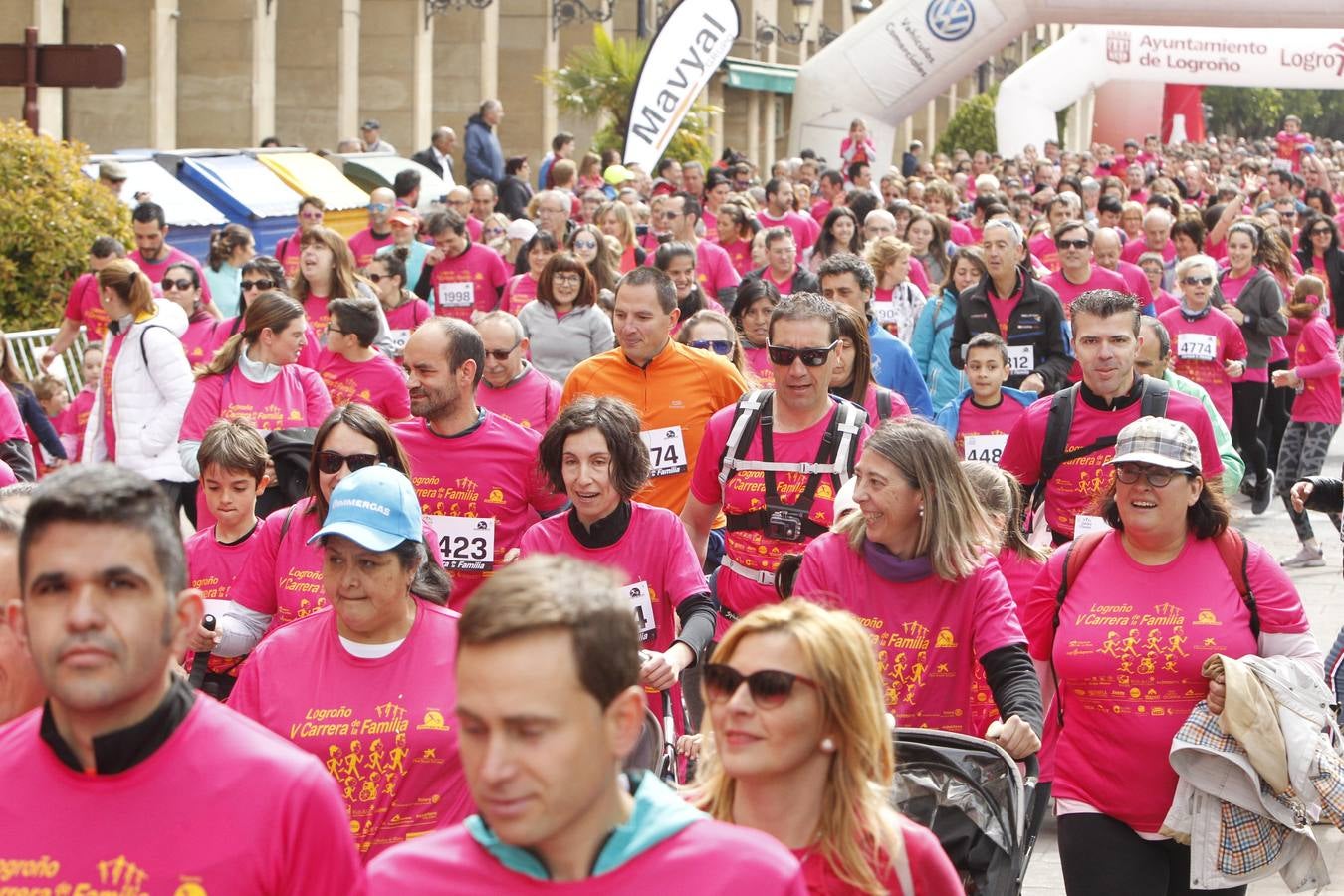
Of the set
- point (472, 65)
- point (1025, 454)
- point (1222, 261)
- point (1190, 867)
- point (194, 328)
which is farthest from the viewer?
point (472, 65)

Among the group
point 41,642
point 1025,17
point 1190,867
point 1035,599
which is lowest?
point 1190,867

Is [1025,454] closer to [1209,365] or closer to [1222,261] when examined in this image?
[1209,365]

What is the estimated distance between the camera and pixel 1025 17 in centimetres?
2969

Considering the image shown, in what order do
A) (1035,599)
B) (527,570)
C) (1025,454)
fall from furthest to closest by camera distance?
(1025,454)
(1035,599)
(527,570)

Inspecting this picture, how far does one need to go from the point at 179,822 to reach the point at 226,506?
3861mm

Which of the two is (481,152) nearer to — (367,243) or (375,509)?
(367,243)

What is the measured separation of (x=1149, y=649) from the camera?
16.8ft

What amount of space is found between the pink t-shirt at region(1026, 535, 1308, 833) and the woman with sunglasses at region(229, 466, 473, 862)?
5.65 ft

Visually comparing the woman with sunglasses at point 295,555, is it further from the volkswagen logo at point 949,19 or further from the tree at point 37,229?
the volkswagen logo at point 949,19

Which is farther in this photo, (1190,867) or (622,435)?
(622,435)

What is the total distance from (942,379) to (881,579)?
619cm

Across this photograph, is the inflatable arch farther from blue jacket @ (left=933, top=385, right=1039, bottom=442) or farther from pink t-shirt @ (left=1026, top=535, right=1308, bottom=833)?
pink t-shirt @ (left=1026, top=535, right=1308, bottom=833)

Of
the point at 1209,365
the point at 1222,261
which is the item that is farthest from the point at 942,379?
the point at 1222,261

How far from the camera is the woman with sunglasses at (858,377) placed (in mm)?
7531
